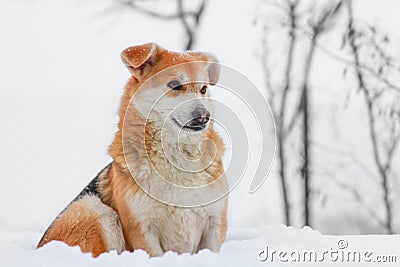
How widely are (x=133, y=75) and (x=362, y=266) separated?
120cm

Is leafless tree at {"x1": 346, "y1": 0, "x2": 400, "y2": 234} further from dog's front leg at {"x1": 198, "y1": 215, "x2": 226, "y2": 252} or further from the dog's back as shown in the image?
the dog's back

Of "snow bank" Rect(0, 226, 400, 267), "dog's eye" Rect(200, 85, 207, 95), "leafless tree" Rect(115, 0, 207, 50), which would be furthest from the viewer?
"leafless tree" Rect(115, 0, 207, 50)

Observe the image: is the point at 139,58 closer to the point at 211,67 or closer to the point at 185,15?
the point at 211,67

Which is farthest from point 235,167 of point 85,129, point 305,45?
point 305,45

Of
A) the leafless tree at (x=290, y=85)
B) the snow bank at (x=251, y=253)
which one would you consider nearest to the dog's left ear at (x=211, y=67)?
the snow bank at (x=251, y=253)

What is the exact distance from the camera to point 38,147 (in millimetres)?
3664

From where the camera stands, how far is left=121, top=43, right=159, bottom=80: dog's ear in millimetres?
2205

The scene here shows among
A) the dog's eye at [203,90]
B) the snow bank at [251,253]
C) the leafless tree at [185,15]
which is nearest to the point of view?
the snow bank at [251,253]

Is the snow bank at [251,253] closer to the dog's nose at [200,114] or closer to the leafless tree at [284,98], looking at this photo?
the dog's nose at [200,114]

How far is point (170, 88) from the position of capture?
2.24 metres

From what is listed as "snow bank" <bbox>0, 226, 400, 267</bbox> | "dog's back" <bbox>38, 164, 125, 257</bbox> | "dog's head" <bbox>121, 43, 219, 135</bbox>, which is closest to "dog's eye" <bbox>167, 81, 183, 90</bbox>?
"dog's head" <bbox>121, 43, 219, 135</bbox>

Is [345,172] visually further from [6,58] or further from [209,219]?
[6,58]

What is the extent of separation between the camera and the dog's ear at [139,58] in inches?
86.8

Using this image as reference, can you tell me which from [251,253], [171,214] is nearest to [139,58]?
[171,214]
